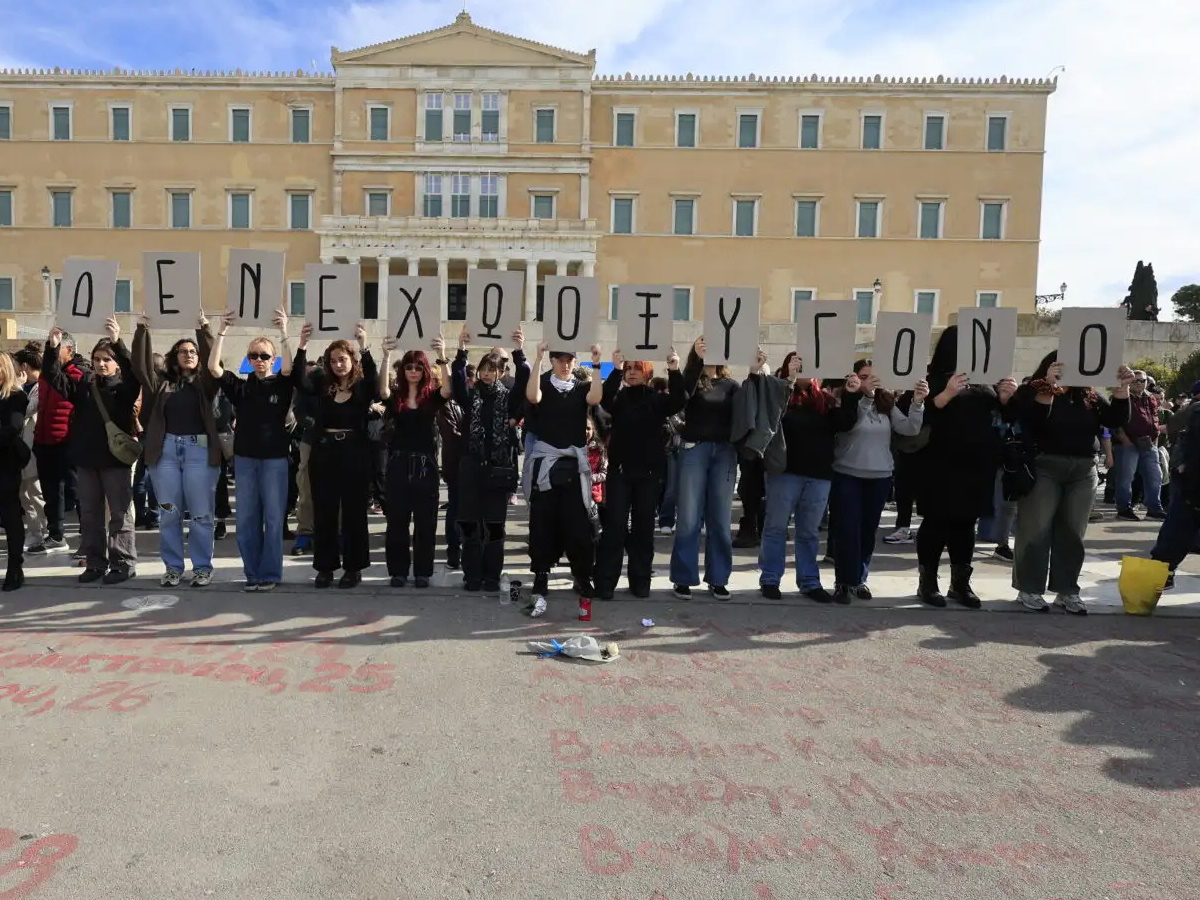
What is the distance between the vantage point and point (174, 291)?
623cm

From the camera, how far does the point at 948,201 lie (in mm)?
41125

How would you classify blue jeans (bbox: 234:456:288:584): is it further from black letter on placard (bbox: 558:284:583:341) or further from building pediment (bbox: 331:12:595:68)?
building pediment (bbox: 331:12:595:68)

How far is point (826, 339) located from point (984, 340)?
45.6 inches

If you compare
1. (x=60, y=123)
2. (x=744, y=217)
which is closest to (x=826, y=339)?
(x=744, y=217)

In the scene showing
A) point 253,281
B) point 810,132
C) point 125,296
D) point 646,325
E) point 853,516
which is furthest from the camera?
point 810,132

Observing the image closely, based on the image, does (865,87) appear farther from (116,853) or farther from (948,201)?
(116,853)

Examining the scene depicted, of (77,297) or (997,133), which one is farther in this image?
(997,133)

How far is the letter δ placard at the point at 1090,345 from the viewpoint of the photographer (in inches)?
235

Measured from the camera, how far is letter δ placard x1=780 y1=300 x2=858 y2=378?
609cm

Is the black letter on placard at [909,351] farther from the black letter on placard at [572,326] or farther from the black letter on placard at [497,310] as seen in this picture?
the black letter on placard at [497,310]

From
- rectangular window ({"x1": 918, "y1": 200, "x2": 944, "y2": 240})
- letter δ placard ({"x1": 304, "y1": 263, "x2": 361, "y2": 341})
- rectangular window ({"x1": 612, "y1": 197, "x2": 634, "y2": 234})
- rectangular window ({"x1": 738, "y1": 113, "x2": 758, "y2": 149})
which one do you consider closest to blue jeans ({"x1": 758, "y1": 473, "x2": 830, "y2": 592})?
letter δ placard ({"x1": 304, "y1": 263, "x2": 361, "y2": 341})

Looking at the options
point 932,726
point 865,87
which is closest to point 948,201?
point 865,87

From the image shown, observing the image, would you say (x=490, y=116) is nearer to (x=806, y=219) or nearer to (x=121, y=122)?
(x=806, y=219)

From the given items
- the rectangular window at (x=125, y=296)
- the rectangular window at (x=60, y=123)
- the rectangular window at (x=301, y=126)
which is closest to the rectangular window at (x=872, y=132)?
the rectangular window at (x=301, y=126)
